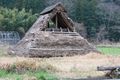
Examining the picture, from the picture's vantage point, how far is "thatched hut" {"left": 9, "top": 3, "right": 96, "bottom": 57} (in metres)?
22.7

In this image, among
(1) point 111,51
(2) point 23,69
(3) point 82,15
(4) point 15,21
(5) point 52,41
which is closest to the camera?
(2) point 23,69

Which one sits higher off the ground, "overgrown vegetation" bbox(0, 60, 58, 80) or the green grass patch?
"overgrown vegetation" bbox(0, 60, 58, 80)

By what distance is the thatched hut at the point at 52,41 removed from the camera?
2273cm

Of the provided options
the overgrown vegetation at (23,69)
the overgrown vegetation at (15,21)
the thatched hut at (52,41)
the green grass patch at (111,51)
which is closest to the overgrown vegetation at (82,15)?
the overgrown vegetation at (15,21)

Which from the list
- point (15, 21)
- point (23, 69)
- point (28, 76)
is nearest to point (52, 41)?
point (23, 69)

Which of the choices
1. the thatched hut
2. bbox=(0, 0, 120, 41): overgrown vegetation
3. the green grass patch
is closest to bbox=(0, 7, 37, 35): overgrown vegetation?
bbox=(0, 0, 120, 41): overgrown vegetation

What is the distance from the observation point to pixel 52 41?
23.2 meters

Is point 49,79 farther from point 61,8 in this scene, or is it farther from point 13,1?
point 13,1

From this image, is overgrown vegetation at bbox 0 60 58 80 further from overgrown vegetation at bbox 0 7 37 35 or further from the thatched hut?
overgrown vegetation at bbox 0 7 37 35

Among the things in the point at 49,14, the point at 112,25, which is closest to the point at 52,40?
the point at 49,14

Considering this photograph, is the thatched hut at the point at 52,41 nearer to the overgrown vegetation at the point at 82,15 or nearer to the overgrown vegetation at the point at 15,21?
the overgrown vegetation at the point at 15,21

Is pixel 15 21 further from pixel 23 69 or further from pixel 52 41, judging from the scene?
pixel 23 69

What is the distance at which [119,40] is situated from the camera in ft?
165

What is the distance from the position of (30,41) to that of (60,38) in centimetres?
209
